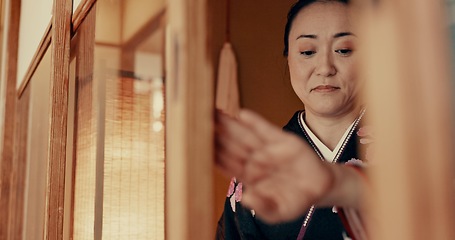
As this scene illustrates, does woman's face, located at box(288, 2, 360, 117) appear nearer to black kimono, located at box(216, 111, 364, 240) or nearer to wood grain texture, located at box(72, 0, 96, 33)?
black kimono, located at box(216, 111, 364, 240)

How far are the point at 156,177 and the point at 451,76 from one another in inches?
22.2

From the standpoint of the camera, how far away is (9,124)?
274cm

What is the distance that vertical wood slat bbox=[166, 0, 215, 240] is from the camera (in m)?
0.60

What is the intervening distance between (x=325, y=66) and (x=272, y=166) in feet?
0.59

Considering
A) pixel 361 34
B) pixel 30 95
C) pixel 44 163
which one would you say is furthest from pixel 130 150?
pixel 30 95

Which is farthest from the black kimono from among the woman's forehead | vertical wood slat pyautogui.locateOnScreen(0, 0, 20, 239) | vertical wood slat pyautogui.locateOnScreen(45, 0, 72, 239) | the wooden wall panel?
the wooden wall panel

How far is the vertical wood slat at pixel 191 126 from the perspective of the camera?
1.97 ft

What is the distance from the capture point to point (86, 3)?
53.0 inches

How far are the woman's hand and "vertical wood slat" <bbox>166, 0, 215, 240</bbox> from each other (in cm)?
3

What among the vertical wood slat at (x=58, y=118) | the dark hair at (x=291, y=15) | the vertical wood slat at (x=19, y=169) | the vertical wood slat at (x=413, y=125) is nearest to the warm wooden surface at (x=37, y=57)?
the vertical wood slat at (x=19, y=169)

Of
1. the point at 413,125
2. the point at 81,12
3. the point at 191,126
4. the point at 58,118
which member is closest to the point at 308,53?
the point at 191,126

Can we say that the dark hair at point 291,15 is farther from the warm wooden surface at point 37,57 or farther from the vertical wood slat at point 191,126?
the warm wooden surface at point 37,57

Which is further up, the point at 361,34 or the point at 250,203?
the point at 361,34

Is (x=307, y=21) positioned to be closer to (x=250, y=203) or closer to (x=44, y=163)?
(x=250, y=203)
